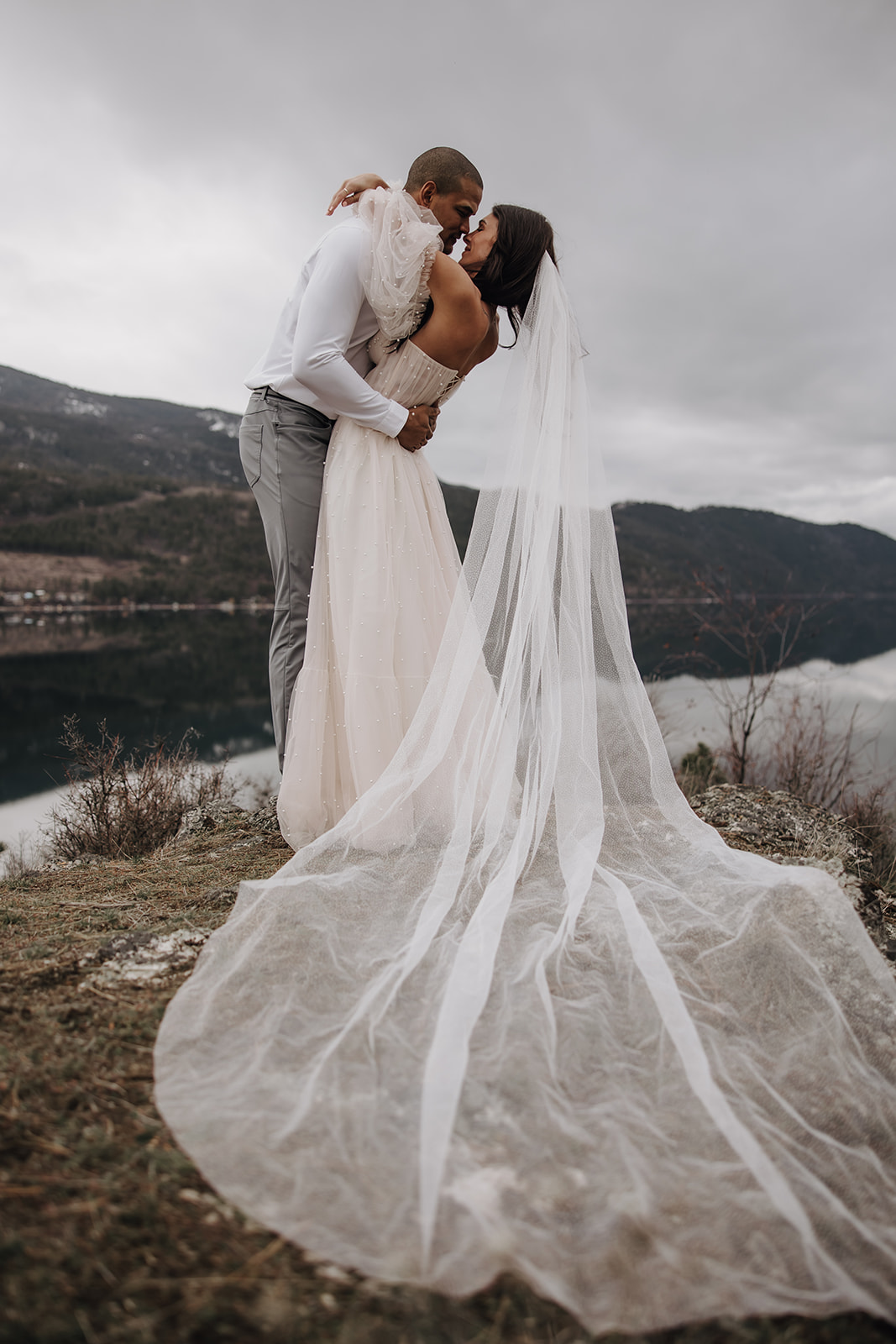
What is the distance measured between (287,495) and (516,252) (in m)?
1.18

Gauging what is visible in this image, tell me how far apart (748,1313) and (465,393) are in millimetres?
2705

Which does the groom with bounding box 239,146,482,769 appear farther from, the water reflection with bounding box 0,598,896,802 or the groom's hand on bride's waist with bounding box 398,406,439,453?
the water reflection with bounding box 0,598,896,802

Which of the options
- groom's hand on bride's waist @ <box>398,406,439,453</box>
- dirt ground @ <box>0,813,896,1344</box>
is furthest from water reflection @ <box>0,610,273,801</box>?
dirt ground @ <box>0,813,896,1344</box>

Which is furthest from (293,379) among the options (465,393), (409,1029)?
(409,1029)

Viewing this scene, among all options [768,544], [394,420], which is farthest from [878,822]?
[768,544]

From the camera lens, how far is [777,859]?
7.61ft

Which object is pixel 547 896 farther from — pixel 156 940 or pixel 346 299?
pixel 346 299

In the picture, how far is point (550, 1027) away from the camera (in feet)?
4.10

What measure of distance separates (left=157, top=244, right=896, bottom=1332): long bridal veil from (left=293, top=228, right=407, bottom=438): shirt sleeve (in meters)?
0.82

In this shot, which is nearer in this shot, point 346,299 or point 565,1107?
point 565,1107

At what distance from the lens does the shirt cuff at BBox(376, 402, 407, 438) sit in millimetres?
2496

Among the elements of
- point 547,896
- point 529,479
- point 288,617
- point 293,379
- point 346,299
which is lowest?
point 547,896

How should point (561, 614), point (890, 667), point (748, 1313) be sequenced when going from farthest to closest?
point (890, 667), point (561, 614), point (748, 1313)

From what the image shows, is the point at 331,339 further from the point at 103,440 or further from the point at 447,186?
the point at 103,440
